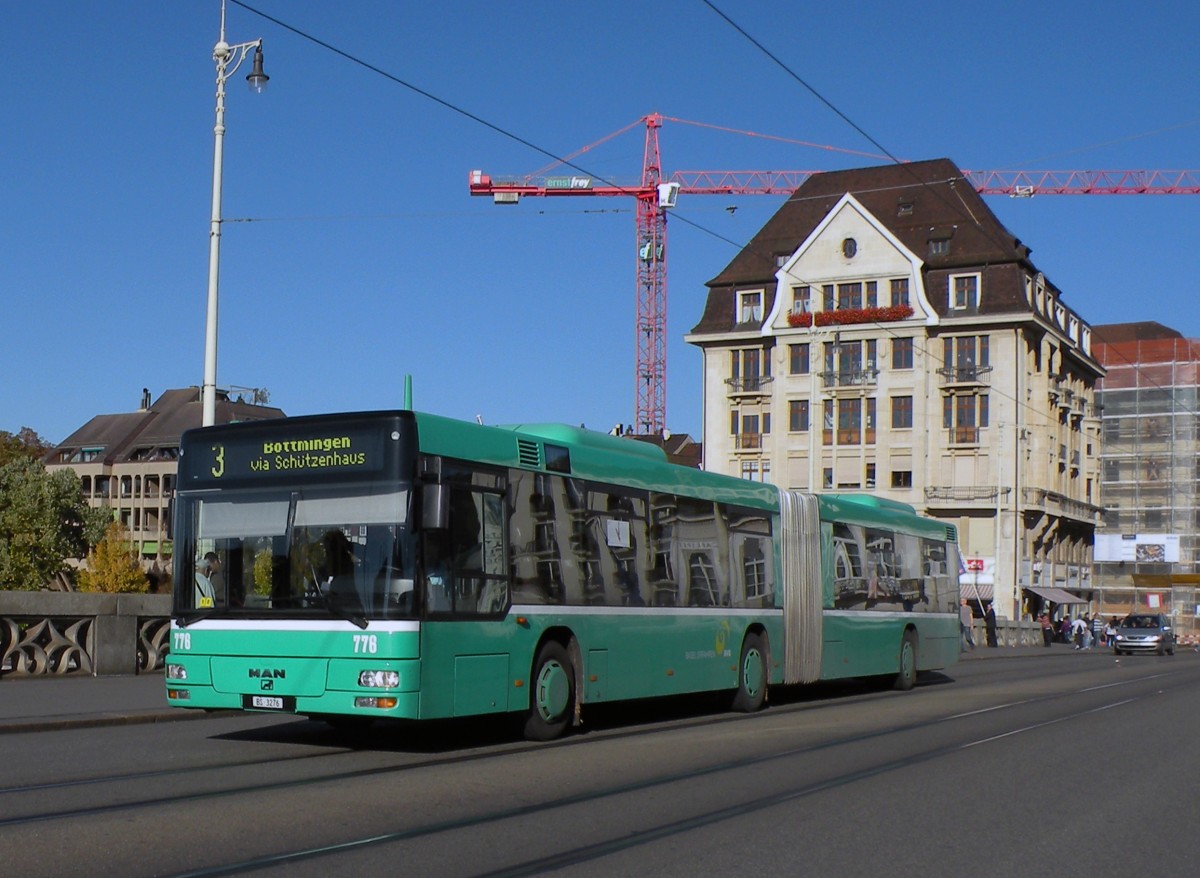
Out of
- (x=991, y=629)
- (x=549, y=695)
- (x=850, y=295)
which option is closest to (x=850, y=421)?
(x=850, y=295)

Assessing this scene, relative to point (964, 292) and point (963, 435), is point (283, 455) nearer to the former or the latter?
point (963, 435)

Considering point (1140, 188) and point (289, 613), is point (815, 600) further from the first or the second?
point (1140, 188)

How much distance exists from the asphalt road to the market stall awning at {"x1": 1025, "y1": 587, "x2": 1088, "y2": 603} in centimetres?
5976

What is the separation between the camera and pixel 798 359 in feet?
260

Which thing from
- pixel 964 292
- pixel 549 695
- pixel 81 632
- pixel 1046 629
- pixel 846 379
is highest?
pixel 964 292

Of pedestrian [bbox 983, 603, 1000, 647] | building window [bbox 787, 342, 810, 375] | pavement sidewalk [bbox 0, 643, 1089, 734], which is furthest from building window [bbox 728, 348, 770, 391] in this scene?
pavement sidewalk [bbox 0, 643, 1089, 734]

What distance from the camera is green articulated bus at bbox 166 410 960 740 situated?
12859 mm

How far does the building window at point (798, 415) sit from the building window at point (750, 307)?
4.76m

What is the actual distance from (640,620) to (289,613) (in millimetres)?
4622

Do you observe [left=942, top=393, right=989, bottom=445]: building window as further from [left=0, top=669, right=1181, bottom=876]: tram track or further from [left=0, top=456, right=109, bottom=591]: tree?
[left=0, top=669, right=1181, bottom=876]: tram track

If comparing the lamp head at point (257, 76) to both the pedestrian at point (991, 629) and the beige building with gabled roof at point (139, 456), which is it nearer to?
the pedestrian at point (991, 629)

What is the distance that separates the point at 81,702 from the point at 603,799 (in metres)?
8.67

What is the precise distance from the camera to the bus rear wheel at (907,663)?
25234 millimetres

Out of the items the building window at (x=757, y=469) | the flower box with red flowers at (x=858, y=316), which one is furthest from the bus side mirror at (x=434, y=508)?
the building window at (x=757, y=469)
